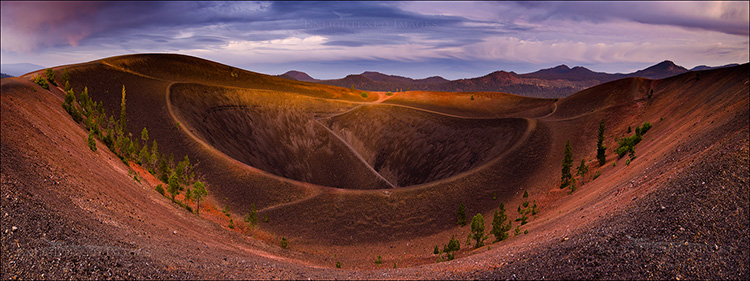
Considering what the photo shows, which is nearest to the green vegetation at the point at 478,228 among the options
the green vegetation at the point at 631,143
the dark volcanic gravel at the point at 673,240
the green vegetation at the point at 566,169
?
the dark volcanic gravel at the point at 673,240

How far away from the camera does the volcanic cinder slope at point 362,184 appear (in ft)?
39.9

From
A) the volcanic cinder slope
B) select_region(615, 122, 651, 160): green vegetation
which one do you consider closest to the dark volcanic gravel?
the volcanic cinder slope

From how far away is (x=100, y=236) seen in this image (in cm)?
1385

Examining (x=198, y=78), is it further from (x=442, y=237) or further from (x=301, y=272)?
(x=301, y=272)

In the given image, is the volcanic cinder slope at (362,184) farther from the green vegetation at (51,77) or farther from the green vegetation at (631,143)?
the green vegetation at (51,77)

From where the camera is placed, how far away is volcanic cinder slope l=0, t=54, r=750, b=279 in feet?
39.9

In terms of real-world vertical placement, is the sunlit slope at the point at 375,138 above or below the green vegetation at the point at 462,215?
above

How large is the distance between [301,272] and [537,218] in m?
20.5

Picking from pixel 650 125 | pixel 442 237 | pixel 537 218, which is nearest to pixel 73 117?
pixel 442 237

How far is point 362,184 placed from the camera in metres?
54.2

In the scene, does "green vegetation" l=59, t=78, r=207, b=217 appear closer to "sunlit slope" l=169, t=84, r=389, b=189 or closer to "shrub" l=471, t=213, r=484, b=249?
"sunlit slope" l=169, t=84, r=389, b=189

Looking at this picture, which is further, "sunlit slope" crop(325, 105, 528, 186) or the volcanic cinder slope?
"sunlit slope" crop(325, 105, 528, 186)

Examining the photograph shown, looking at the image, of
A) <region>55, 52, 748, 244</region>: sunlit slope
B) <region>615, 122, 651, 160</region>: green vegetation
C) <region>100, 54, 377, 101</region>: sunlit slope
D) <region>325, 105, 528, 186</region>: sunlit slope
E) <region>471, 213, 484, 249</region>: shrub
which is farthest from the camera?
<region>100, 54, 377, 101</region>: sunlit slope

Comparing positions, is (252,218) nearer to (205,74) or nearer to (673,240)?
(673,240)
